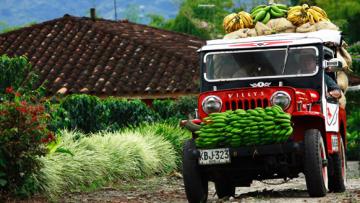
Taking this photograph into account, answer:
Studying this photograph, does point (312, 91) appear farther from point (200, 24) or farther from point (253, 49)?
point (200, 24)

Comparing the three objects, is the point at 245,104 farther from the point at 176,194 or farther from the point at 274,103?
the point at 176,194

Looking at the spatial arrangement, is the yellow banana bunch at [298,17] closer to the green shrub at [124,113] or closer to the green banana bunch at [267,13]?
the green banana bunch at [267,13]

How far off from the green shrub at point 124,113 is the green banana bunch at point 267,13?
839cm

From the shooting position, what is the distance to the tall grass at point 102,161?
17859 mm

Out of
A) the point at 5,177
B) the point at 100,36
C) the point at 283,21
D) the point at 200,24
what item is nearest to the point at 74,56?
the point at 100,36

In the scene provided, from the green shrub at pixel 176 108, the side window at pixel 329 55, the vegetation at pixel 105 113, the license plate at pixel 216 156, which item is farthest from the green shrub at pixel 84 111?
the license plate at pixel 216 156

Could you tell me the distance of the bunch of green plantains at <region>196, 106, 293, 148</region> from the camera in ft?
50.2

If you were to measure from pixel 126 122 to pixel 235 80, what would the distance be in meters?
11.8

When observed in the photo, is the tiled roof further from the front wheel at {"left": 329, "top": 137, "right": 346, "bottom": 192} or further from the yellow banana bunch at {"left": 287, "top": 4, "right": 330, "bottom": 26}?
the front wheel at {"left": 329, "top": 137, "right": 346, "bottom": 192}

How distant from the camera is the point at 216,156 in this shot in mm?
15477

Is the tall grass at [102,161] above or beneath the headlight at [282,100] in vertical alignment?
beneath

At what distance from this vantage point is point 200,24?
92.7m

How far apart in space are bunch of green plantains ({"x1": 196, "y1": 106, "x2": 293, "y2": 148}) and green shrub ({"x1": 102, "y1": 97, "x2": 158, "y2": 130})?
11826mm

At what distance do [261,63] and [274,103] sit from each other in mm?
1441
